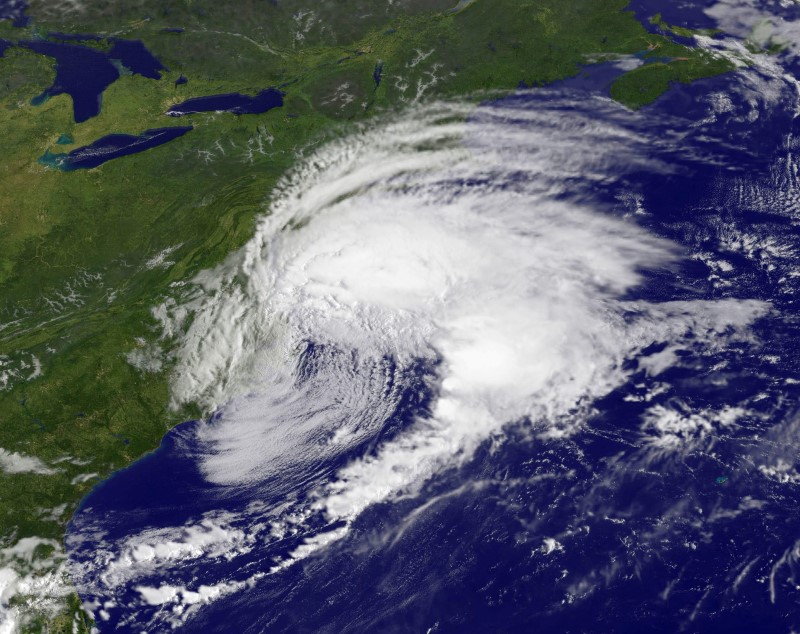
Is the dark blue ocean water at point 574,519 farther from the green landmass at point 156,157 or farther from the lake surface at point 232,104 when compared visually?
the lake surface at point 232,104

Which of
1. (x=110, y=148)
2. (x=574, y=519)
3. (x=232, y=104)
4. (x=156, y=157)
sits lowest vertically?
(x=574, y=519)

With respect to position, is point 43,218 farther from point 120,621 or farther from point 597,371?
point 597,371

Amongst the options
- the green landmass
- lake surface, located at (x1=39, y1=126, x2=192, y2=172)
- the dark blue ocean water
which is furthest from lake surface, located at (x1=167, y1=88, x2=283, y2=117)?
the dark blue ocean water

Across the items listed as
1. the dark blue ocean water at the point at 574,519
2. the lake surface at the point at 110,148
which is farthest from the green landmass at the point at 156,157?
the dark blue ocean water at the point at 574,519

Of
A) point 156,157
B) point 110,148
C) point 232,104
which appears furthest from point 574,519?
point 110,148

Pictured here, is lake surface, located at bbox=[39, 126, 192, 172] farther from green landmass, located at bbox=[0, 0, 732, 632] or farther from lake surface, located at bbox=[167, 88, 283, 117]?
lake surface, located at bbox=[167, 88, 283, 117]

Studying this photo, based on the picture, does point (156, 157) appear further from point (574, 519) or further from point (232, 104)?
point (574, 519)
